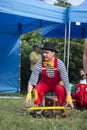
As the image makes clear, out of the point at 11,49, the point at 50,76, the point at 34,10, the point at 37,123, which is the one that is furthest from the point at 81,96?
the point at 11,49

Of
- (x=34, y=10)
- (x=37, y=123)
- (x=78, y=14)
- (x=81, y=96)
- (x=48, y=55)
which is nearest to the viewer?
(x=37, y=123)

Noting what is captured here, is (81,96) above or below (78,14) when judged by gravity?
below

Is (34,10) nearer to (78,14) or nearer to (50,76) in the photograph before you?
(78,14)

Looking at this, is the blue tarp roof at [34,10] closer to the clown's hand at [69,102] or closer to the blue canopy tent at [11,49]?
the blue canopy tent at [11,49]

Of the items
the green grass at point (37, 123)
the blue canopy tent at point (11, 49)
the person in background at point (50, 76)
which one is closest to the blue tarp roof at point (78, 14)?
the blue canopy tent at point (11, 49)

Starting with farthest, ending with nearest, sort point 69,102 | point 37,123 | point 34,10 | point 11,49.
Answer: point 11,49 < point 34,10 < point 69,102 < point 37,123

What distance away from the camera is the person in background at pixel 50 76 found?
7797mm

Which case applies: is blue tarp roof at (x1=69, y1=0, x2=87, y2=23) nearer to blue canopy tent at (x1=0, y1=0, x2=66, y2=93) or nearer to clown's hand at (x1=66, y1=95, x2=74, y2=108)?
blue canopy tent at (x1=0, y1=0, x2=66, y2=93)

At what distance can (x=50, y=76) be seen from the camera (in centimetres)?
788

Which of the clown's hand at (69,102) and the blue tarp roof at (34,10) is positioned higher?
the blue tarp roof at (34,10)

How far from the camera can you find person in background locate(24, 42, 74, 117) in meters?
7.80

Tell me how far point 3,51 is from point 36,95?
7.95 meters

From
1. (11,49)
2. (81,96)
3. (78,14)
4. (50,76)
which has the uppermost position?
(78,14)

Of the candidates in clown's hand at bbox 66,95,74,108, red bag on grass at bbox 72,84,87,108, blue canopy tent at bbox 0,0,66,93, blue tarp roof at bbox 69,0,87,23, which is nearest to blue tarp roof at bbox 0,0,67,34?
blue tarp roof at bbox 69,0,87,23
